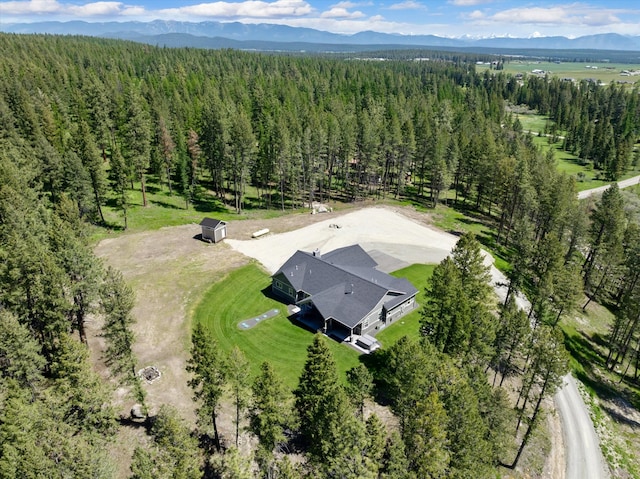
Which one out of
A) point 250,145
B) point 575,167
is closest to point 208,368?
point 250,145

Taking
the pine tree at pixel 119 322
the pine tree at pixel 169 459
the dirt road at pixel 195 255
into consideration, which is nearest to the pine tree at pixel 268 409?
the pine tree at pixel 169 459

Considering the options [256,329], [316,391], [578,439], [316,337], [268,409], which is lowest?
[578,439]

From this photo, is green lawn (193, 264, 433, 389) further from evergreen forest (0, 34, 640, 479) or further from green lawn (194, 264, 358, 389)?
evergreen forest (0, 34, 640, 479)

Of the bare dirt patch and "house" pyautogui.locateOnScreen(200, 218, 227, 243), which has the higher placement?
"house" pyautogui.locateOnScreen(200, 218, 227, 243)

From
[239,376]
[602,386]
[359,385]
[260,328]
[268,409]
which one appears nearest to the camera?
[268,409]

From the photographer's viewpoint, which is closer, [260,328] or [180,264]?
[260,328]

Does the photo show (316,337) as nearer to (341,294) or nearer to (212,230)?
(341,294)

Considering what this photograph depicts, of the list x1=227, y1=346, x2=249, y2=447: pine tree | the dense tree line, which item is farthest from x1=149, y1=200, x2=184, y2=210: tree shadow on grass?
x1=227, y1=346, x2=249, y2=447: pine tree

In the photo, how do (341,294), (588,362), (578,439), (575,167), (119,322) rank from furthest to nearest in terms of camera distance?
(575,167) < (588,362) < (341,294) < (578,439) < (119,322)
